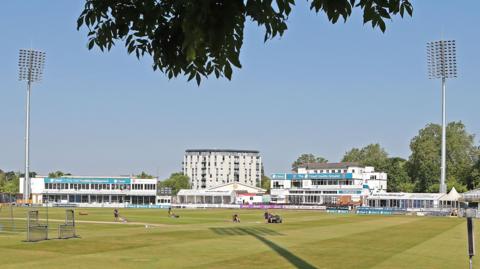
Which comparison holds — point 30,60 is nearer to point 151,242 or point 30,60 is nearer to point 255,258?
point 151,242

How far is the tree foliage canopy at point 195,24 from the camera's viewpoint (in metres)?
6.05

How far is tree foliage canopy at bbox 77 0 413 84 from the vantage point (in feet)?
19.8

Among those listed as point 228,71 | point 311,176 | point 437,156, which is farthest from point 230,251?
point 437,156

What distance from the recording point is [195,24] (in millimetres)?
5906

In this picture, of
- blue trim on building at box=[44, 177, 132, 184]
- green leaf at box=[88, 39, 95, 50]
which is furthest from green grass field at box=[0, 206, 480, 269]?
blue trim on building at box=[44, 177, 132, 184]

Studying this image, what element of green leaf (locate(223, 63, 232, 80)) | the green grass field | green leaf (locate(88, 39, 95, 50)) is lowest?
the green grass field

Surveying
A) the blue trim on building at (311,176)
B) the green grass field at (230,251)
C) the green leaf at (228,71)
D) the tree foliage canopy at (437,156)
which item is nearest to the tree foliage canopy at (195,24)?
the green leaf at (228,71)

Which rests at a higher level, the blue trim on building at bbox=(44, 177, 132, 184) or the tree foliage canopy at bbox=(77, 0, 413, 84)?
the tree foliage canopy at bbox=(77, 0, 413, 84)

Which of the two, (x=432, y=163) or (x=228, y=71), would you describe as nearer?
(x=228, y=71)

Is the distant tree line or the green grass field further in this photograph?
the distant tree line

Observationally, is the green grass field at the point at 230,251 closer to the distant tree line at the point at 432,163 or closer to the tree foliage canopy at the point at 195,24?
the tree foliage canopy at the point at 195,24

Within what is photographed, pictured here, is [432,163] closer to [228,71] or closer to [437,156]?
[437,156]

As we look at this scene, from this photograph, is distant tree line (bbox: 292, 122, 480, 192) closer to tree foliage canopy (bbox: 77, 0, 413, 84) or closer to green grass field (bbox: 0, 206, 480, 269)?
green grass field (bbox: 0, 206, 480, 269)

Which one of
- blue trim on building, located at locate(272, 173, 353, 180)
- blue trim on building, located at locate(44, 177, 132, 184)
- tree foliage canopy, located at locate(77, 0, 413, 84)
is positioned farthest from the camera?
blue trim on building, located at locate(44, 177, 132, 184)
